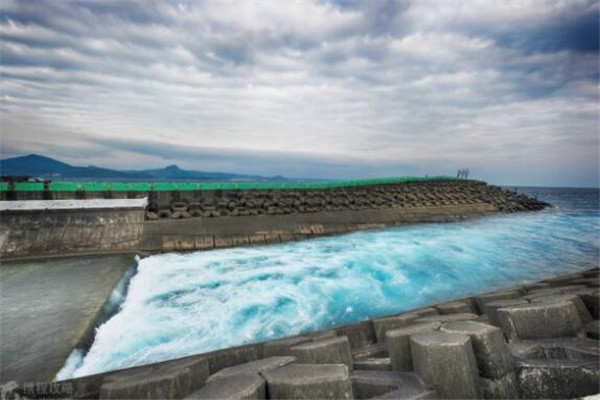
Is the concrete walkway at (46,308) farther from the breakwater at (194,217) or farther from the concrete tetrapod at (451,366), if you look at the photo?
the concrete tetrapod at (451,366)

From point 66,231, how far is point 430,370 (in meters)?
13.0

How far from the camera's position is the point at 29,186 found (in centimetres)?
1212

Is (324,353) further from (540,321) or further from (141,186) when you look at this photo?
(141,186)

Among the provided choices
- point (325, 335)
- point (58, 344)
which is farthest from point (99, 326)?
point (325, 335)

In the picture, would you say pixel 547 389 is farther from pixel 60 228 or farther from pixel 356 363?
pixel 60 228

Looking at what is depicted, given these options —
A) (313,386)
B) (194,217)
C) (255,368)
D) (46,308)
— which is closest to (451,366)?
(313,386)

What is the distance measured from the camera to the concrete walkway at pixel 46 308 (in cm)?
414

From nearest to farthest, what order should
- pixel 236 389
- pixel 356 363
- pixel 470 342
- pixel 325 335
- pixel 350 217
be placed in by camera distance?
pixel 236 389 < pixel 470 342 < pixel 356 363 < pixel 325 335 < pixel 350 217

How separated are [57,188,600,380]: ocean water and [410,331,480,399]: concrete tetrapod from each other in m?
4.01

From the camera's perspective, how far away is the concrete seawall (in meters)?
10.4

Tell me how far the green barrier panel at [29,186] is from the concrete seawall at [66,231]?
0.89 meters

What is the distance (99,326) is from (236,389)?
15.7 feet

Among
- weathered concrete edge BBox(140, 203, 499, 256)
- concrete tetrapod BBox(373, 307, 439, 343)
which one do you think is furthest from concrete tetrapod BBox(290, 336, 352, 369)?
weathered concrete edge BBox(140, 203, 499, 256)

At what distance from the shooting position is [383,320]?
447 centimetres
